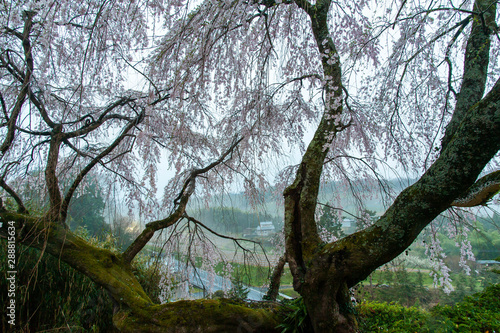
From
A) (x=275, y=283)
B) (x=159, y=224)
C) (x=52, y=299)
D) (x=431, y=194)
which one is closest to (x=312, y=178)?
(x=431, y=194)

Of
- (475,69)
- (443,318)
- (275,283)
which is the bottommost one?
(443,318)

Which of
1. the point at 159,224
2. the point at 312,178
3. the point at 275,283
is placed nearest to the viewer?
the point at 312,178

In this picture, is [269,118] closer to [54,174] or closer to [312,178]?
[312,178]

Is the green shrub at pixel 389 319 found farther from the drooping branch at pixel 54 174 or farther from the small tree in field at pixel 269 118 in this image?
the drooping branch at pixel 54 174

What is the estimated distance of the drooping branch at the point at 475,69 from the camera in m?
1.77

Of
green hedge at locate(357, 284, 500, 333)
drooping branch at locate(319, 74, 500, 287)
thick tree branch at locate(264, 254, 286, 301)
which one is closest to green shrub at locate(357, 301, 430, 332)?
green hedge at locate(357, 284, 500, 333)

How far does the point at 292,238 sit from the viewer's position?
178cm

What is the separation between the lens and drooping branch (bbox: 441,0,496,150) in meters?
1.77

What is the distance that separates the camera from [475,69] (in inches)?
73.0

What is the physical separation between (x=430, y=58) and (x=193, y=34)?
2.34 m

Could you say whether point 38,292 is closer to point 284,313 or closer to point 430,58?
point 284,313

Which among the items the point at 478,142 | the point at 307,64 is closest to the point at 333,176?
the point at 307,64

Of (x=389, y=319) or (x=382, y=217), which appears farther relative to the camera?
(x=389, y=319)

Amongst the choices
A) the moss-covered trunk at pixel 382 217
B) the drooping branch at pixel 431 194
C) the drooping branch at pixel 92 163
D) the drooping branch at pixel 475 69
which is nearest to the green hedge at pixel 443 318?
the moss-covered trunk at pixel 382 217
